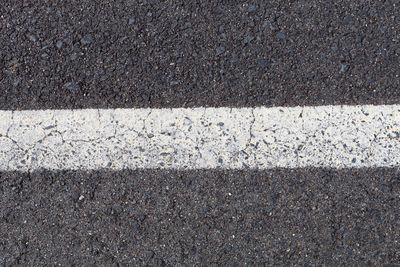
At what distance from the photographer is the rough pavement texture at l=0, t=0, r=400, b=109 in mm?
2270

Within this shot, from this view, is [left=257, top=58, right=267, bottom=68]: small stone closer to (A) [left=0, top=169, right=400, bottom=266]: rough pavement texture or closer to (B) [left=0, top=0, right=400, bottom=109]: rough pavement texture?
(B) [left=0, top=0, right=400, bottom=109]: rough pavement texture

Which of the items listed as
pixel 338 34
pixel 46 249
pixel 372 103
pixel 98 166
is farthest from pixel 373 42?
pixel 46 249

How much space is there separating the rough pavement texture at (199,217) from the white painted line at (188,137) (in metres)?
0.07

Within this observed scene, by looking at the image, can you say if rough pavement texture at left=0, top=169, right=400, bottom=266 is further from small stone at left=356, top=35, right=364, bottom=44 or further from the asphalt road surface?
small stone at left=356, top=35, right=364, bottom=44

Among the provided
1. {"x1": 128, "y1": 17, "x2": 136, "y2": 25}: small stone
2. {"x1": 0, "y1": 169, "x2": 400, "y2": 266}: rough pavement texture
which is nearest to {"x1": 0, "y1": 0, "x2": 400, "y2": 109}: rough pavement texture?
{"x1": 128, "y1": 17, "x2": 136, "y2": 25}: small stone

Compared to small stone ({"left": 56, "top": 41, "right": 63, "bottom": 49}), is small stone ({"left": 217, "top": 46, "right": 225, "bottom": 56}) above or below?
above

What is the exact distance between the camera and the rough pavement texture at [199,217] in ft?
7.30

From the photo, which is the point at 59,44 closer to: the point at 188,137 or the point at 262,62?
the point at 188,137

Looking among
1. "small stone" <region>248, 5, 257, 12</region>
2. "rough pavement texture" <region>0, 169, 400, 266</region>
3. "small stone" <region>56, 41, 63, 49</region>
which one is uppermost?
"small stone" <region>248, 5, 257, 12</region>

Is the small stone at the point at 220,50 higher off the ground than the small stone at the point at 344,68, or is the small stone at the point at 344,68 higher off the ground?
the small stone at the point at 220,50

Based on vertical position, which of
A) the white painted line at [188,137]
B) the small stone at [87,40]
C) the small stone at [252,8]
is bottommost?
the white painted line at [188,137]

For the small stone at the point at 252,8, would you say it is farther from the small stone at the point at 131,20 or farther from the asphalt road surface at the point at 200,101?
the small stone at the point at 131,20

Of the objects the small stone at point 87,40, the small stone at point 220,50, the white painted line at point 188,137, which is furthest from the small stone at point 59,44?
the small stone at point 220,50

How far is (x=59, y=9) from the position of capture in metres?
2.33
